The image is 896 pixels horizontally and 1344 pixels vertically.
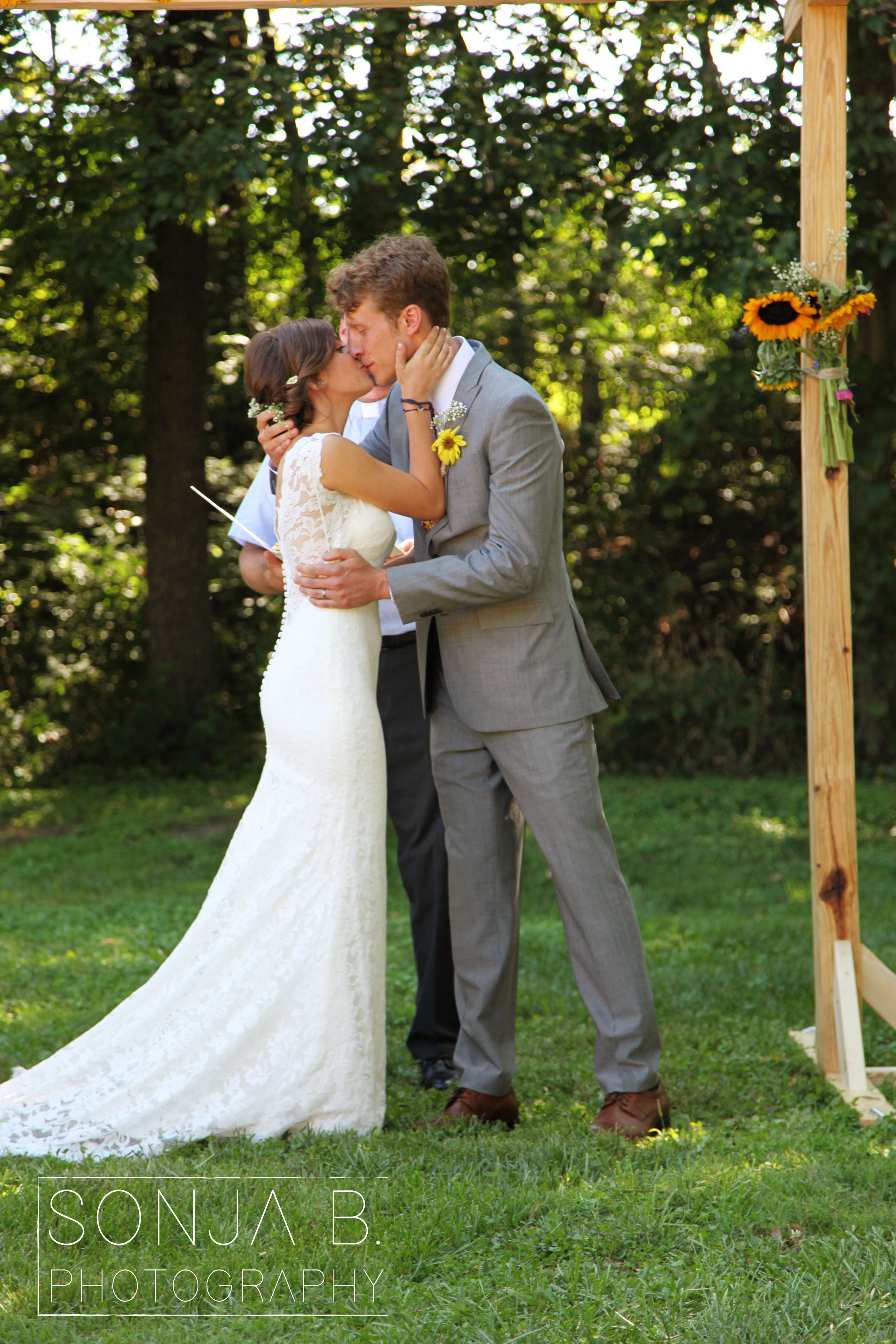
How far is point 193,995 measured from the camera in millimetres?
3098

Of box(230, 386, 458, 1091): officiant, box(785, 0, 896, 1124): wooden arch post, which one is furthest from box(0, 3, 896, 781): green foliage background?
box(230, 386, 458, 1091): officiant

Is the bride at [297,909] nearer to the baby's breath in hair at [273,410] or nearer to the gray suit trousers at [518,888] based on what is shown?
the baby's breath in hair at [273,410]

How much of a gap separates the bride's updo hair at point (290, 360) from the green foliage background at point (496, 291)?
3.63 metres

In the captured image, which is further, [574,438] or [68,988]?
[574,438]

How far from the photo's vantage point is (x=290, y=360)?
308 centimetres

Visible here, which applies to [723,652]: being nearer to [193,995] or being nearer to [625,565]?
[625,565]

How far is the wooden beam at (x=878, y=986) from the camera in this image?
3.50 meters

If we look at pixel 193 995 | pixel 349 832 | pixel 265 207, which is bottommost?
pixel 193 995

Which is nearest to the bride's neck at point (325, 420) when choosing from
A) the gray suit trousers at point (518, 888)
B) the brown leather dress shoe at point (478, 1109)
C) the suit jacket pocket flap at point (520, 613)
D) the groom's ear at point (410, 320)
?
the groom's ear at point (410, 320)

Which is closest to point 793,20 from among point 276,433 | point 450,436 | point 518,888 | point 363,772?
point 450,436

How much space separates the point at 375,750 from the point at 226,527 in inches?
291

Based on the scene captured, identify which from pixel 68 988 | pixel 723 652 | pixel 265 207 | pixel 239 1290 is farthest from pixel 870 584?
pixel 239 1290

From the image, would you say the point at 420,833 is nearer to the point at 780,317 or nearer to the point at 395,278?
the point at 395,278

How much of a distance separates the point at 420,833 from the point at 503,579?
104 centimetres
